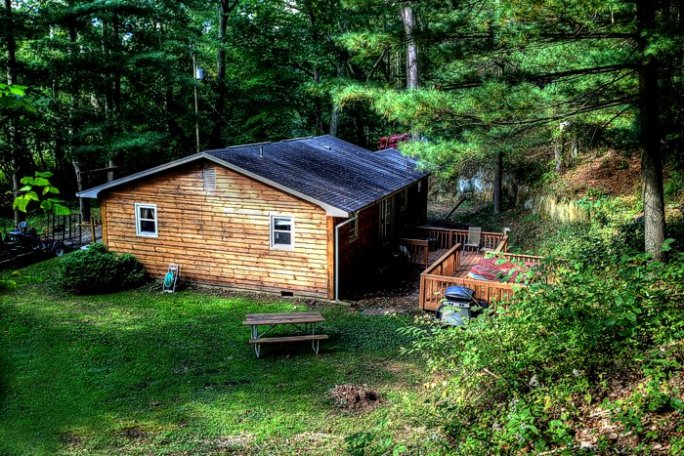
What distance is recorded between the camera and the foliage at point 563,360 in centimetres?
526

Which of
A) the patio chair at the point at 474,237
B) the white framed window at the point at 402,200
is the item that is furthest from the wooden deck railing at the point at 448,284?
the white framed window at the point at 402,200

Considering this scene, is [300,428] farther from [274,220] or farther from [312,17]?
[312,17]

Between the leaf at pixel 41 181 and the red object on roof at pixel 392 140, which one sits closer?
the leaf at pixel 41 181

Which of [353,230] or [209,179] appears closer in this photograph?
[209,179]

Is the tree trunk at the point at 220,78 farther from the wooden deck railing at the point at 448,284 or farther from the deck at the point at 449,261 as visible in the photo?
the wooden deck railing at the point at 448,284

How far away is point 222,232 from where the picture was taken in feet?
53.3

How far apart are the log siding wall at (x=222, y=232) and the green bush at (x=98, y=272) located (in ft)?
2.36

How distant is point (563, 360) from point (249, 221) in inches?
435

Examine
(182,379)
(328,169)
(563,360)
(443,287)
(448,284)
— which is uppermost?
(328,169)

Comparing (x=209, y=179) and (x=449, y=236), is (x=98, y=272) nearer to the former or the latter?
(x=209, y=179)

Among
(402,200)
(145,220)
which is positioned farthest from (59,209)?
(402,200)

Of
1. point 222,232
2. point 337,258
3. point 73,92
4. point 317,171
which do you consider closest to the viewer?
point 337,258

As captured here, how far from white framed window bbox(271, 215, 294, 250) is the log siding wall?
0.14 metres

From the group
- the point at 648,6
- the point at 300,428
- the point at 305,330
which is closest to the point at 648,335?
the point at 300,428
